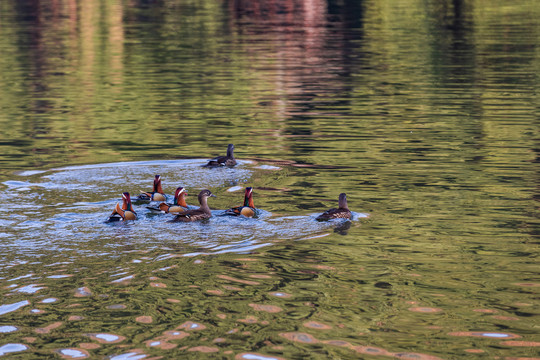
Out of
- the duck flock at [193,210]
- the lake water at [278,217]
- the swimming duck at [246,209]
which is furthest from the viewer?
the swimming duck at [246,209]

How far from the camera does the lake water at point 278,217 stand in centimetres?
1098

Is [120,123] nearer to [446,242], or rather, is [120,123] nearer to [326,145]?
[326,145]

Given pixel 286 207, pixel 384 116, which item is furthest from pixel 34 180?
pixel 384 116

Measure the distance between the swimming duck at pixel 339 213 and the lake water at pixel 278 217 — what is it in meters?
0.17

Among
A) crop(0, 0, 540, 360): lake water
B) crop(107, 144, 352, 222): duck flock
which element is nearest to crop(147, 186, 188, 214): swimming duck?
crop(107, 144, 352, 222): duck flock

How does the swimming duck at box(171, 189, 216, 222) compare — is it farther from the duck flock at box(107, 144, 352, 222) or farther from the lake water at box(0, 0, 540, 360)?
the lake water at box(0, 0, 540, 360)

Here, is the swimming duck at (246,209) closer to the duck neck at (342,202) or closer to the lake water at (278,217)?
the lake water at (278,217)

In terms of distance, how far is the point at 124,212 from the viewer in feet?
49.5

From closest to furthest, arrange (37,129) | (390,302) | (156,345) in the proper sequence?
(156,345)
(390,302)
(37,129)

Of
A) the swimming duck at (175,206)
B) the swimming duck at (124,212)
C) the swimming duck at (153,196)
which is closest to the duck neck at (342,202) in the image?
the swimming duck at (175,206)

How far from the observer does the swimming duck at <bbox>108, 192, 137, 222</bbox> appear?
14891 millimetres

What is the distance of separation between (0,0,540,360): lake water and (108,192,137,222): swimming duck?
196mm

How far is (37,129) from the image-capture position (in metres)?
27.4

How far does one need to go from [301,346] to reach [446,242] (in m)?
4.92
